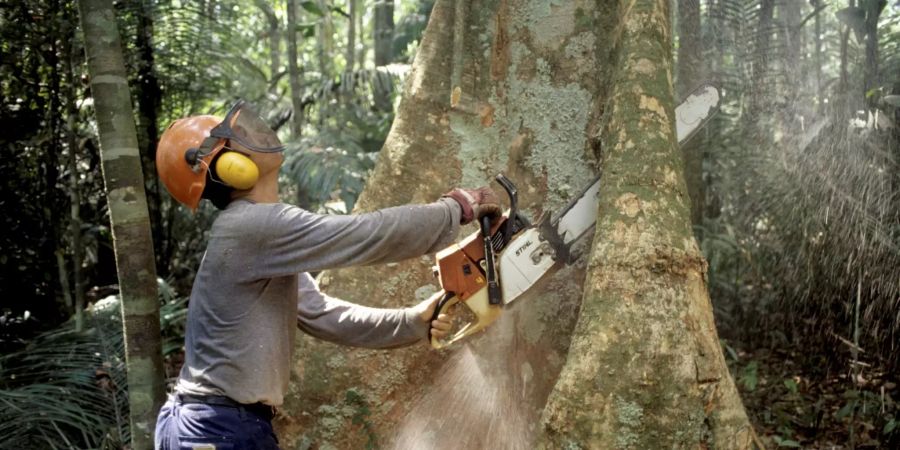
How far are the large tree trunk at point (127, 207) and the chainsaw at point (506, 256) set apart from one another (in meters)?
1.06

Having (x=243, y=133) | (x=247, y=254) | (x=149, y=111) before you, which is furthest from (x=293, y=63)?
(x=247, y=254)

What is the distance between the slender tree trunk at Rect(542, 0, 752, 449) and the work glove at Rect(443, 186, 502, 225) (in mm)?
327

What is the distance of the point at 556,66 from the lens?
2738 mm

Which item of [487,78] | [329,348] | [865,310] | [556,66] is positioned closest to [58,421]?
[329,348]

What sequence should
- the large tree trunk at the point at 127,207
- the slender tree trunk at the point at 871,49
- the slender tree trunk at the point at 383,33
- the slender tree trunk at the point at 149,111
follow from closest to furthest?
the large tree trunk at the point at 127,207
the slender tree trunk at the point at 871,49
the slender tree trunk at the point at 149,111
the slender tree trunk at the point at 383,33


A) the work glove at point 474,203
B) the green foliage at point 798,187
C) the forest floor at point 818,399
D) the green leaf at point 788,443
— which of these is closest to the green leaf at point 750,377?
the forest floor at point 818,399

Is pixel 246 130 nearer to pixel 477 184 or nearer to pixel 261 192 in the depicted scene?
pixel 261 192

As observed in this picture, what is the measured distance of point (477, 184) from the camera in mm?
2785

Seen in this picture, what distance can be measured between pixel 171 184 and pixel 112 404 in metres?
1.98

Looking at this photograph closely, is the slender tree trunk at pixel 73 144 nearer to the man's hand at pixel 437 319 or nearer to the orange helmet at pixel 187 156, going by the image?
the orange helmet at pixel 187 156

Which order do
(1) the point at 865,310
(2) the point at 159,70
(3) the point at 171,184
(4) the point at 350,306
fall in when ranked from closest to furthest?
(3) the point at 171,184, (4) the point at 350,306, (1) the point at 865,310, (2) the point at 159,70

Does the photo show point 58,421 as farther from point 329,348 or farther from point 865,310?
point 865,310

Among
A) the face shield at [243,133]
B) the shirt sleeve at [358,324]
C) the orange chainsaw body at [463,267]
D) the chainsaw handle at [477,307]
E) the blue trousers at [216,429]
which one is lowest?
the blue trousers at [216,429]

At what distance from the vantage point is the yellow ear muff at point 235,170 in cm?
202
